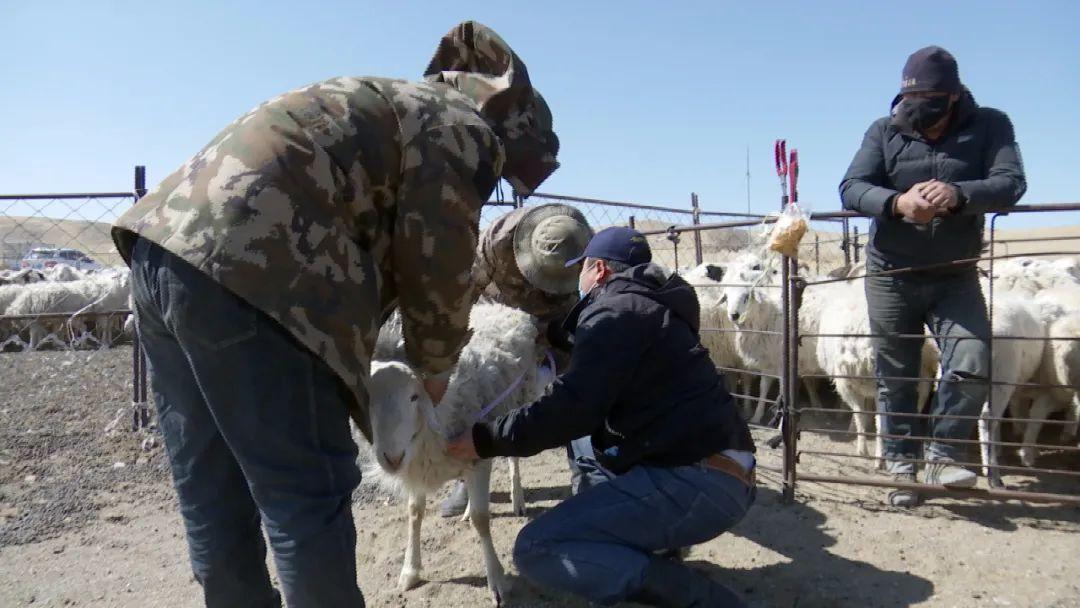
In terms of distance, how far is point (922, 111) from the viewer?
3818 mm

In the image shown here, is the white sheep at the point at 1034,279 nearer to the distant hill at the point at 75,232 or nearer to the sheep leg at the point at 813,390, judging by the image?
the sheep leg at the point at 813,390

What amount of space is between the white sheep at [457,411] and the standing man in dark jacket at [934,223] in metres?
2.07

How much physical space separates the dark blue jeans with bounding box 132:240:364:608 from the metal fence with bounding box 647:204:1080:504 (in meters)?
3.12

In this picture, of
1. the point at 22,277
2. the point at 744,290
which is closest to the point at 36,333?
the point at 22,277

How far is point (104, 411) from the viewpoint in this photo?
6.19 m

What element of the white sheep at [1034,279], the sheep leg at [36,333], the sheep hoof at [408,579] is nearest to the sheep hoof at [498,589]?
the sheep hoof at [408,579]

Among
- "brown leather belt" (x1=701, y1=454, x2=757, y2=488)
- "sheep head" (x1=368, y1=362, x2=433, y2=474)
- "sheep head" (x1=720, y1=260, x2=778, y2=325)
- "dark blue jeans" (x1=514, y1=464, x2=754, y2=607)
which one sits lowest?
"dark blue jeans" (x1=514, y1=464, x2=754, y2=607)

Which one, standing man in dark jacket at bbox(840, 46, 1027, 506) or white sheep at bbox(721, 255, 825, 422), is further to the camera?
white sheep at bbox(721, 255, 825, 422)

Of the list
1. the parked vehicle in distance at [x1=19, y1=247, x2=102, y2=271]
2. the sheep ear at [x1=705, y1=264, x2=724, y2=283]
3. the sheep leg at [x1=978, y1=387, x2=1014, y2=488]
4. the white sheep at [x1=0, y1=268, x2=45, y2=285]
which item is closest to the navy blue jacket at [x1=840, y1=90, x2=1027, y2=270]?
the sheep leg at [x1=978, y1=387, x2=1014, y2=488]

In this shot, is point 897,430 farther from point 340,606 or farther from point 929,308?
point 340,606

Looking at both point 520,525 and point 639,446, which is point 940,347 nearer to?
point 639,446

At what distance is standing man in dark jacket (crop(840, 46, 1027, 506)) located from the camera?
371 cm

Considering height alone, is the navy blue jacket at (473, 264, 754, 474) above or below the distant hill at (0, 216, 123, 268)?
below

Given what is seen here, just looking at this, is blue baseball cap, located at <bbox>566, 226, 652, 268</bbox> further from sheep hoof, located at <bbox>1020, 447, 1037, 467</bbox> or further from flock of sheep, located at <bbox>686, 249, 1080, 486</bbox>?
sheep hoof, located at <bbox>1020, 447, 1037, 467</bbox>
